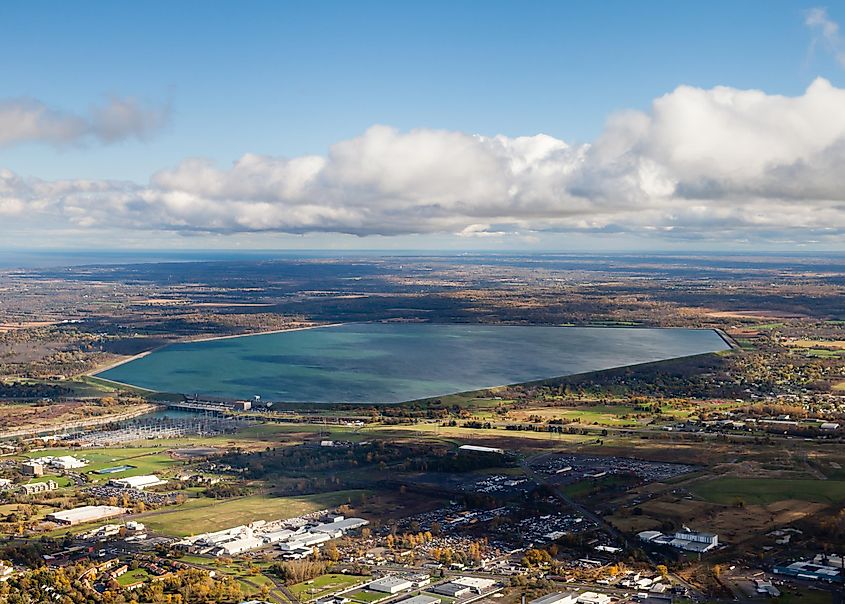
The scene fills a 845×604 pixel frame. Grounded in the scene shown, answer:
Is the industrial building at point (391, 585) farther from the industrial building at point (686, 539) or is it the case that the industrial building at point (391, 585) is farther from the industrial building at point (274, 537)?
the industrial building at point (686, 539)

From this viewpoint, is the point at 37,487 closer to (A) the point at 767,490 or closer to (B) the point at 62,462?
(B) the point at 62,462

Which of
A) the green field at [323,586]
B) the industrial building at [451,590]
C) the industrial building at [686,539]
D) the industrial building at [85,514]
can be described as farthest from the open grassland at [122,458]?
the industrial building at [686,539]

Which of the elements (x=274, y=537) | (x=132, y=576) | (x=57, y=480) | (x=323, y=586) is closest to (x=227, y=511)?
(x=274, y=537)

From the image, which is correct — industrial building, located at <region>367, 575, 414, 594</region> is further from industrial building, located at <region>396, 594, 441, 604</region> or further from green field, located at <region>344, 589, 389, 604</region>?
industrial building, located at <region>396, 594, 441, 604</region>

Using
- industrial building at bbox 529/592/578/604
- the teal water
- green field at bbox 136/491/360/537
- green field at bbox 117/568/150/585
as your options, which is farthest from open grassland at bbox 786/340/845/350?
green field at bbox 117/568/150/585

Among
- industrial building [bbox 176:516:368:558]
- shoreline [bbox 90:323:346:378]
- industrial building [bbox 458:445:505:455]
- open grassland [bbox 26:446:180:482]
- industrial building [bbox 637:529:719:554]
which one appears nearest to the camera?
industrial building [bbox 176:516:368:558]

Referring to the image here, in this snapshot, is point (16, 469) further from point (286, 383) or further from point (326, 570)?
point (286, 383)
